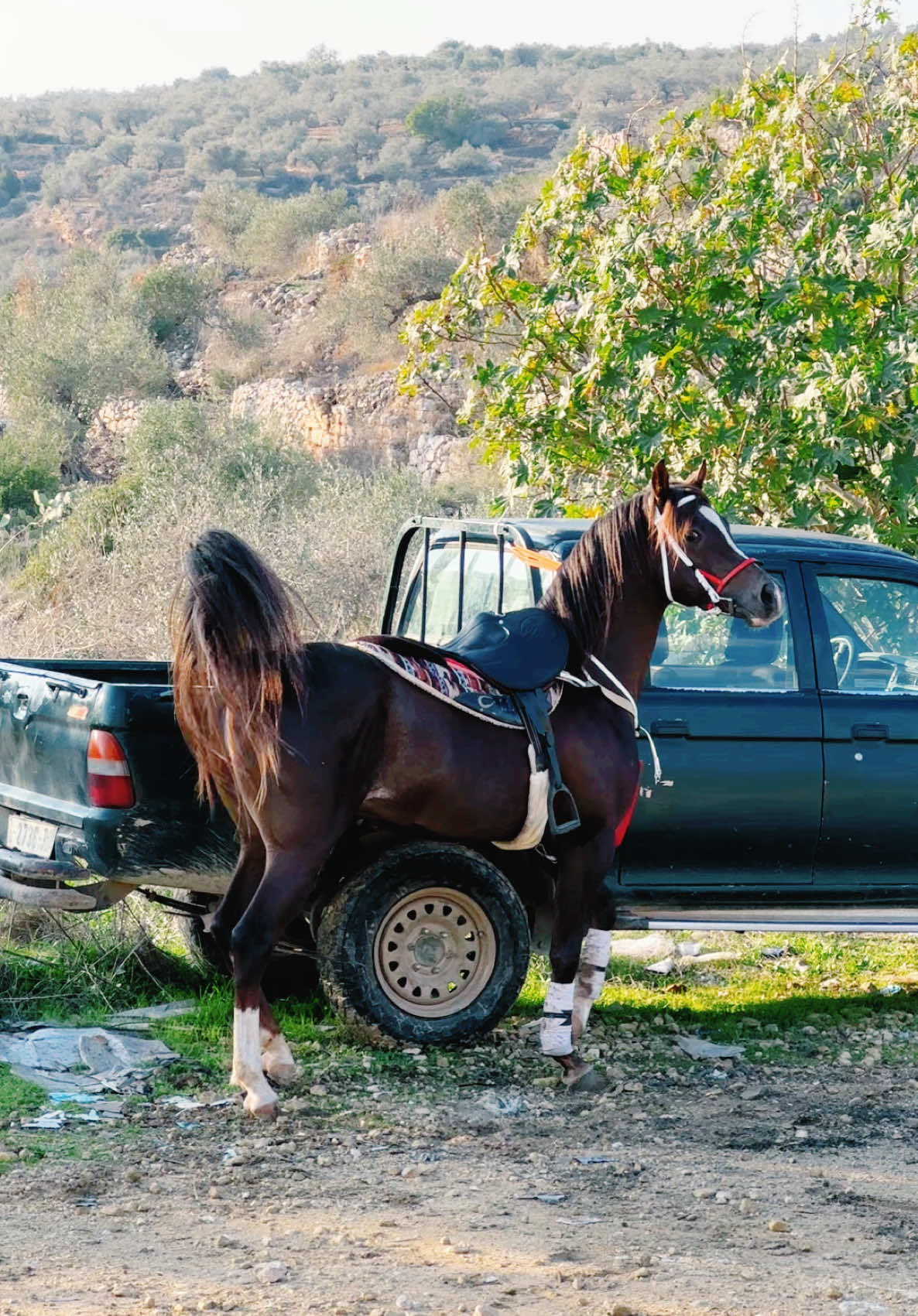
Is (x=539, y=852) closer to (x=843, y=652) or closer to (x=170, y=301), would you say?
(x=843, y=652)

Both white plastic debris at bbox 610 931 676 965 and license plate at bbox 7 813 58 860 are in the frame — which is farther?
white plastic debris at bbox 610 931 676 965

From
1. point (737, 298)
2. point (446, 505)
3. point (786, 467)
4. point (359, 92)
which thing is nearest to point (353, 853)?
point (786, 467)

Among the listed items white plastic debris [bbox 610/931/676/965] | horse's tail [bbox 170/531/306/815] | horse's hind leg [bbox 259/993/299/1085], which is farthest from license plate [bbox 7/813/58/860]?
white plastic debris [bbox 610/931/676/965]

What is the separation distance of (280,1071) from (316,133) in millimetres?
56010

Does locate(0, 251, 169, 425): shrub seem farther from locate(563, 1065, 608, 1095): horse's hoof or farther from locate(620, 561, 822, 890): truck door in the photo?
locate(563, 1065, 608, 1095): horse's hoof

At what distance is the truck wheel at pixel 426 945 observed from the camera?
19.3 ft

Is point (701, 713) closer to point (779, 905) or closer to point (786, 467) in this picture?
point (779, 905)

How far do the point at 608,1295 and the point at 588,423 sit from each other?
7569 millimetres

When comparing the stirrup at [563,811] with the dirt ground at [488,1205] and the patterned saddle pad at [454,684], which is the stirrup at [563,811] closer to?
the patterned saddle pad at [454,684]

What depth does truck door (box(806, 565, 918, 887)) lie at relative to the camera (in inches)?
259

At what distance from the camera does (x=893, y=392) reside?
931 cm

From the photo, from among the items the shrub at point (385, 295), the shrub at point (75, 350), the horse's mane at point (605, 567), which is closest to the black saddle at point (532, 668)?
the horse's mane at point (605, 567)

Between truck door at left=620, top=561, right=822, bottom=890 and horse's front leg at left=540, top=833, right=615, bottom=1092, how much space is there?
1.90 feet

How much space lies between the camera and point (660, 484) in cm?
582
